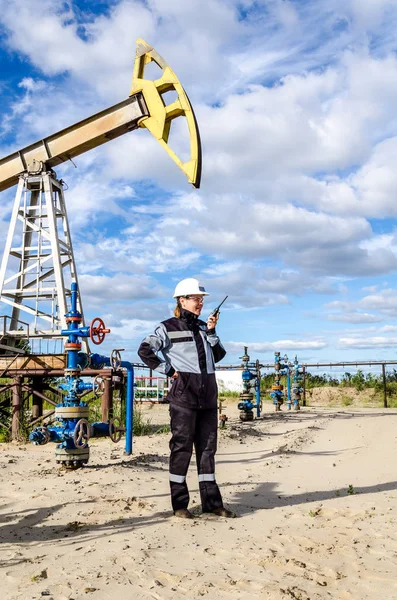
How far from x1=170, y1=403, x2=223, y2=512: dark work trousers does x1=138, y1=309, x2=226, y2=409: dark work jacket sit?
9cm

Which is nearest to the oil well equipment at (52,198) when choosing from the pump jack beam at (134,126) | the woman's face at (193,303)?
the pump jack beam at (134,126)

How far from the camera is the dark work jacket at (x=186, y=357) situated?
4285 millimetres

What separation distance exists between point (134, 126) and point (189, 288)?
853cm

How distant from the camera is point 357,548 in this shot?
354 centimetres

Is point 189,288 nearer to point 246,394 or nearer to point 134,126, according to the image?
point 134,126

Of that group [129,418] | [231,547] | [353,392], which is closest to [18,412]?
[129,418]

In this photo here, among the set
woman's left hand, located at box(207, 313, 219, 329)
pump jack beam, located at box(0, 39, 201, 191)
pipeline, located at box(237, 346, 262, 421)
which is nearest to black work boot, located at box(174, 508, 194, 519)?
woman's left hand, located at box(207, 313, 219, 329)

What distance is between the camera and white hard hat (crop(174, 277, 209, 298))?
4508 millimetres

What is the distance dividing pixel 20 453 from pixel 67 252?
5.81 metres

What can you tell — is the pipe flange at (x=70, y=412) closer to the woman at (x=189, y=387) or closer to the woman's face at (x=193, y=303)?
the woman at (x=189, y=387)

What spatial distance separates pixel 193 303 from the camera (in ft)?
14.9

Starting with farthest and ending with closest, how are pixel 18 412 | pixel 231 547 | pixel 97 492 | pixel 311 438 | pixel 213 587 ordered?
1. pixel 311 438
2. pixel 18 412
3. pixel 97 492
4. pixel 231 547
5. pixel 213 587

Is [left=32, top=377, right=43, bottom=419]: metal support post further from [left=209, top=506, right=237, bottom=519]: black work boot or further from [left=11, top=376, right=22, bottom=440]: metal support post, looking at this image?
[left=209, top=506, right=237, bottom=519]: black work boot

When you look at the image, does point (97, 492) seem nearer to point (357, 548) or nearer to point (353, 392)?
point (357, 548)
